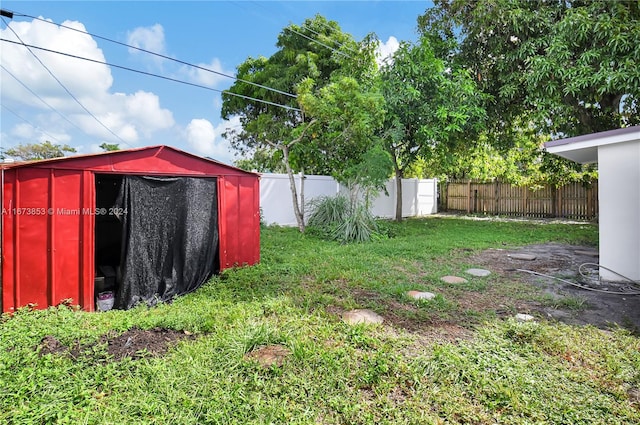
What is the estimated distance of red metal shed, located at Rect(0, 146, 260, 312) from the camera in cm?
331

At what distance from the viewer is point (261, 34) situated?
1186 centimetres

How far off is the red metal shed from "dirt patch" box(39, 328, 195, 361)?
939 millimetres

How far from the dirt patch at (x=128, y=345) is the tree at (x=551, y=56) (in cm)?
882

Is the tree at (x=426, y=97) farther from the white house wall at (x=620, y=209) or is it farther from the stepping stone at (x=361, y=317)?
the stepping stone at (x=361, y=317)

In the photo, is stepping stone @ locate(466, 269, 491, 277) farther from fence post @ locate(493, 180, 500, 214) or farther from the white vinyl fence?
fence post @ locate(493, 180, 500, 214)

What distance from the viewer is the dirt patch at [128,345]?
2.54m

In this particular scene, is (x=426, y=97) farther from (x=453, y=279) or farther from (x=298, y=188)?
(x=453, y=279)

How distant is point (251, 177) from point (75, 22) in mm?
4994

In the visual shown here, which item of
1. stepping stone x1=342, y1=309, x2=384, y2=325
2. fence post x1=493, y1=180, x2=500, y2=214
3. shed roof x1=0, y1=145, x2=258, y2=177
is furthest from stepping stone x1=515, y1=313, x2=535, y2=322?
fence post x1=493, y1=180, x2=500, y2=214

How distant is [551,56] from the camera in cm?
784

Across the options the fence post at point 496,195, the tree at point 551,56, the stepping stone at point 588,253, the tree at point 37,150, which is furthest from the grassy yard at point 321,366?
the tree at point 37,150

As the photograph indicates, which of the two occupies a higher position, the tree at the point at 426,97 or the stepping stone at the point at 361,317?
the tree at the point at 426,97

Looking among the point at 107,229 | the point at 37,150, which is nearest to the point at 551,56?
the point at 107,229

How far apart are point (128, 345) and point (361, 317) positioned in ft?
6.36
